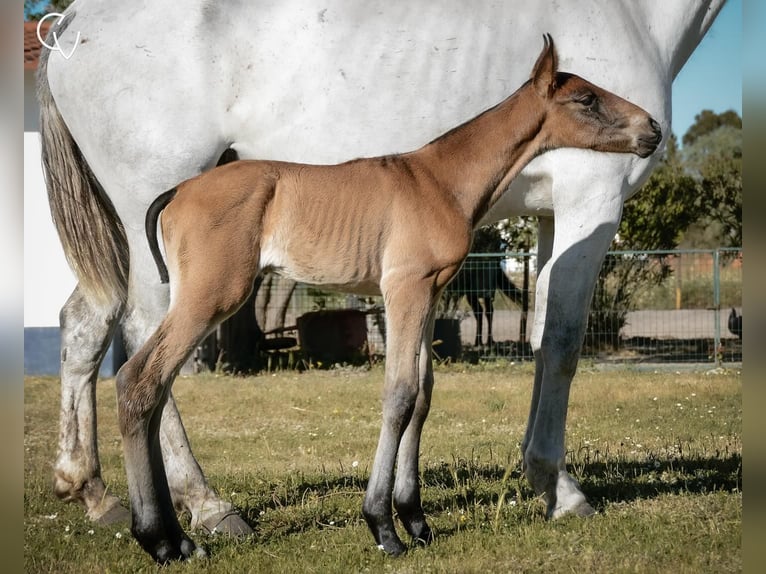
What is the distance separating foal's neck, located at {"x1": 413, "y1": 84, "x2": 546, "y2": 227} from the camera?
4.42 m

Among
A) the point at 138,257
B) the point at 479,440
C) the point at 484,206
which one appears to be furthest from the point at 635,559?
the point at 479,440

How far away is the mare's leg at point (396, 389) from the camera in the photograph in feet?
13.5

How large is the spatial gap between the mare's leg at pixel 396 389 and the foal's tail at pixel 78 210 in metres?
2.24

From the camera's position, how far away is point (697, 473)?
6266 mm

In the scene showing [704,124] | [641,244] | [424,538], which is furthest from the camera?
[704,124]

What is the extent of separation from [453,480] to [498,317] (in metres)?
9.98

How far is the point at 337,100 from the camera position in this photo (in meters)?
5.12

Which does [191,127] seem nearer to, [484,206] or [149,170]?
[149,170]

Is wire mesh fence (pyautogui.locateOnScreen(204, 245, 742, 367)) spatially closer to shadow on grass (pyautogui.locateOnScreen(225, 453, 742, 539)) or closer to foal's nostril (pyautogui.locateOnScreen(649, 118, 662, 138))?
shadow on grass (pyautogui.locateOnScreen(225, 453, 742, 539))

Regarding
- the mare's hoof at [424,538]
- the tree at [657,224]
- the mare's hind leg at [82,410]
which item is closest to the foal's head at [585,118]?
the mare's hoof at [424,538]

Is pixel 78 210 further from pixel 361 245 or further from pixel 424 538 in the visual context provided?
pixel 424 538

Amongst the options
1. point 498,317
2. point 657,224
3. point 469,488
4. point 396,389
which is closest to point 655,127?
point 396,389
